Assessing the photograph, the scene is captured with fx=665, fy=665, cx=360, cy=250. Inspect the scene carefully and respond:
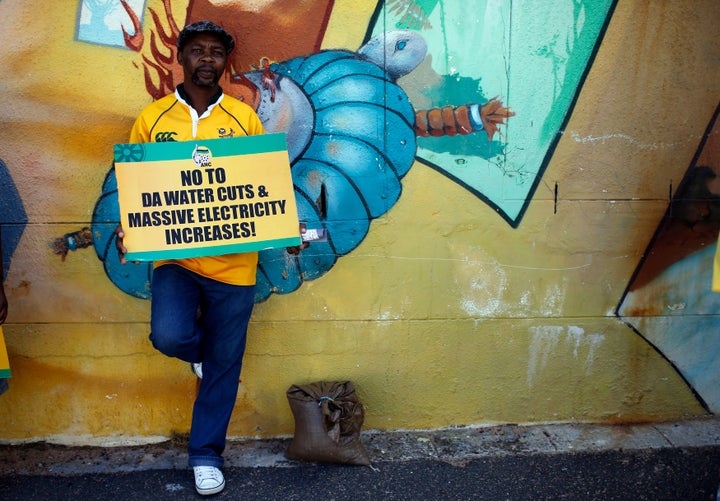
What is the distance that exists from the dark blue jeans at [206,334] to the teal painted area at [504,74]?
1.22m

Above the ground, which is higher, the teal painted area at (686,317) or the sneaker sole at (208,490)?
the teal painted area at (686,317)

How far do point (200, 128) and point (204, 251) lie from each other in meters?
0.55

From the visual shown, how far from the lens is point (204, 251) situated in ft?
9.30

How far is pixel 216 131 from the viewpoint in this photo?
2.93 metres

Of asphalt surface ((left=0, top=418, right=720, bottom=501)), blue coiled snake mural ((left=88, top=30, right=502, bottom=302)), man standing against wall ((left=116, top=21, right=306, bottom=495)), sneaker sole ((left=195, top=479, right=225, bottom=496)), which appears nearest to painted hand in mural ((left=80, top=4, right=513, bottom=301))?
blue coiled snake mural ((left=88, top=30, right=502, bottom=302))

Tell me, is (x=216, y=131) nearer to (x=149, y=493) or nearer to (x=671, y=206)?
(x=149, y=493)

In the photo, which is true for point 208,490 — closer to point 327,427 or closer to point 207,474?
point 207,474

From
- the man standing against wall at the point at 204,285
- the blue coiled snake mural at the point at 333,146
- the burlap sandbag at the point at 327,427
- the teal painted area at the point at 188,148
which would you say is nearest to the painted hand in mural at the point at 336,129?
the blue coiled snake mural at the point at 333,146

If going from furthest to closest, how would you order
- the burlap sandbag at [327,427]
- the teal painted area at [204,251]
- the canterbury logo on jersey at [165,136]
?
the burlap sandbag at [327,427], the canterbury logo on jersey at [165,136], the teal painted area at [204,251]

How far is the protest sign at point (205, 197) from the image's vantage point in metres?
2.81

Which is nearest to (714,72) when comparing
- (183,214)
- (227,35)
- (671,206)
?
(671,206)

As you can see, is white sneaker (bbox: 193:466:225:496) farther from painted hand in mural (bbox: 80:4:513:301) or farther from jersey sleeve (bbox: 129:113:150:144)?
jersey sleeve (bbox: 129:113:150:144)

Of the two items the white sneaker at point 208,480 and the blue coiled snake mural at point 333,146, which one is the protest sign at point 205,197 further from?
the white sneaker at point 208,480

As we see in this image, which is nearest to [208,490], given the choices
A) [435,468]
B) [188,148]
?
[435,468]
